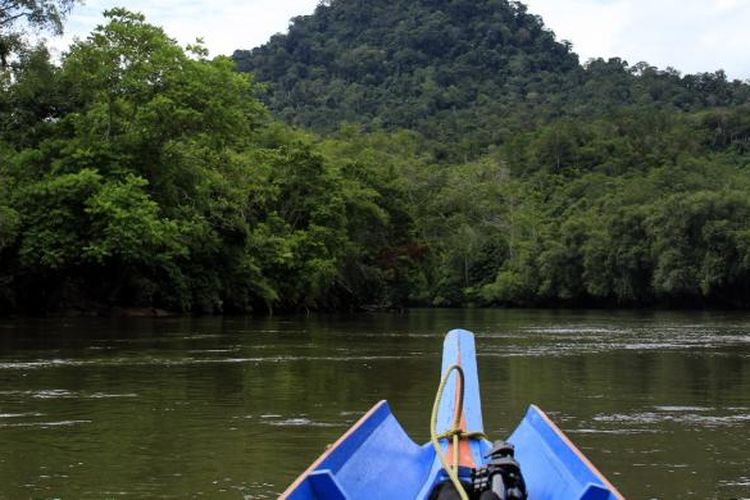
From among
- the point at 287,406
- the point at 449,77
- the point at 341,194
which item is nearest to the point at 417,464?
the point at 287,406

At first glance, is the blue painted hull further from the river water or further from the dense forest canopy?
the dense forest canopy

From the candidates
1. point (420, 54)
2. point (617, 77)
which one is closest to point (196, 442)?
point (617, 77)

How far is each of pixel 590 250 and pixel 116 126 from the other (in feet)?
166

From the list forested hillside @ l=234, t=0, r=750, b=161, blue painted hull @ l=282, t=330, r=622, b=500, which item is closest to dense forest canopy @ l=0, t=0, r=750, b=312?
forested hillside @ l=234, t=0, r=750, b=161

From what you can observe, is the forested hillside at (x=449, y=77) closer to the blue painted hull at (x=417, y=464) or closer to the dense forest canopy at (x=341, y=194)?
the dense forest canopy at (x=341, y=194)

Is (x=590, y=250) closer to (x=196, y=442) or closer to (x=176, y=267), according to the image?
(x=176, y=267)

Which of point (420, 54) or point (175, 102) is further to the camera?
point (420, 54)

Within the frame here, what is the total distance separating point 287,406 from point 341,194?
145 feet

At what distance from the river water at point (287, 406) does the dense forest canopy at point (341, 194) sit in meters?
16.4

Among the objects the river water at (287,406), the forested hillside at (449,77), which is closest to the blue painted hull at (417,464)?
the river water at (287,406)

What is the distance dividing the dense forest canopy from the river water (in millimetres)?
16356

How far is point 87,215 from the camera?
136 feet

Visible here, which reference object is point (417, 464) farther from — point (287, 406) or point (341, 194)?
point (341, 194)

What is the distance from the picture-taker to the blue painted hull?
18.1 feet
